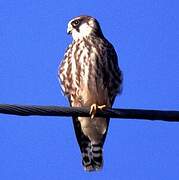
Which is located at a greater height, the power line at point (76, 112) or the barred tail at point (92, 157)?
the barred tail at point (92, 157)

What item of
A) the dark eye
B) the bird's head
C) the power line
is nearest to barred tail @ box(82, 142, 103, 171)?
the bird's head

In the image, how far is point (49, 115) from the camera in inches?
180

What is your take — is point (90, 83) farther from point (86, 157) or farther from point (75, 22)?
point (75, 22)

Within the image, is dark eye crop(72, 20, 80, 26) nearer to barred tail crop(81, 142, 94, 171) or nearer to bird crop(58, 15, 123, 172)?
bird crop(58, 15, 123, 172)

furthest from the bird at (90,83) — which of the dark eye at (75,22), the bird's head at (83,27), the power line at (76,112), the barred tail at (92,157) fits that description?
the power line at (76,112)

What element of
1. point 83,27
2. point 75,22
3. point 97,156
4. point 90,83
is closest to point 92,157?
point 97,156

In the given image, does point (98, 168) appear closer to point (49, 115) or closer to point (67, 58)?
point (67, 58)

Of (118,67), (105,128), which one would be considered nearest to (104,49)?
(118,67)

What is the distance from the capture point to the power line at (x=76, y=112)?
175 inches

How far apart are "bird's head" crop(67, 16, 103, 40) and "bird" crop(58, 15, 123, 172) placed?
0.55 feet

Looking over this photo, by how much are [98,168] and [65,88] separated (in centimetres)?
93

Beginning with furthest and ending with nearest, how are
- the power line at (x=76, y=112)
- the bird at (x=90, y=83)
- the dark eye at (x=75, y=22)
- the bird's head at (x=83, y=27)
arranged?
the dark eye at (x=75, y=22) → the bird's head at (x=83, y=27) → the bird at (x=90, y=83) → the power line at (x=76, y=112)

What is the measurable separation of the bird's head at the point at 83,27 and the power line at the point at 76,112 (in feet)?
8.52

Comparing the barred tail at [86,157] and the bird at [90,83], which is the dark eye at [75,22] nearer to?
the bird at [90,83]
